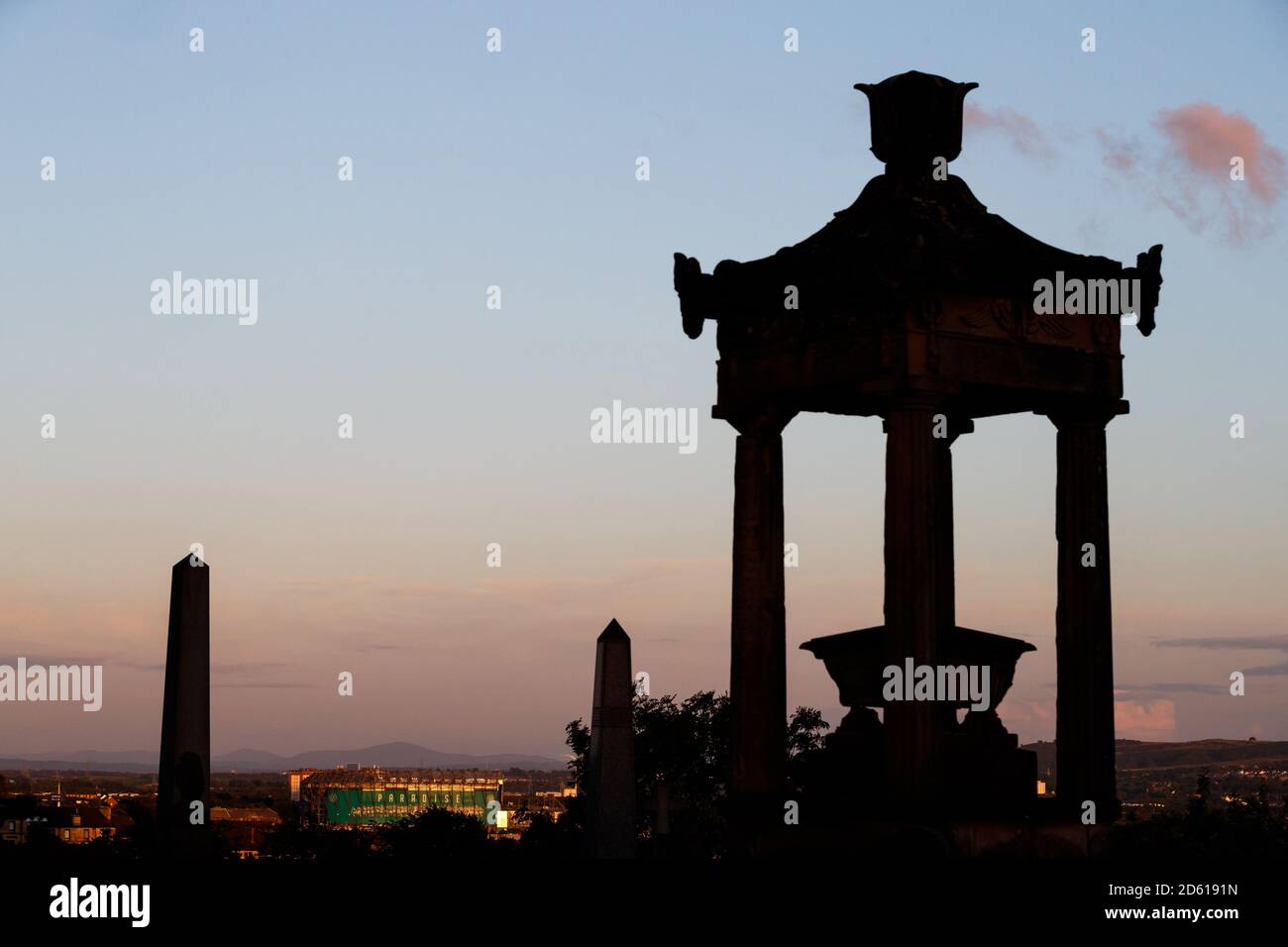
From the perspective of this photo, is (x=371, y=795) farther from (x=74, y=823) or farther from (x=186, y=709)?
(x=186, y=709)

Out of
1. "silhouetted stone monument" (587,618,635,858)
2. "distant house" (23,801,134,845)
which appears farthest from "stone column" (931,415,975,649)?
"distant house" (23,801,134,845)

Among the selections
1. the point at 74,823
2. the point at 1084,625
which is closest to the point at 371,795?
the point at 74,823

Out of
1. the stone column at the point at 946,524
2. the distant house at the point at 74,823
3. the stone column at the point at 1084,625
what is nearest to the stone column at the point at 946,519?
the stone column at the point at 946,524

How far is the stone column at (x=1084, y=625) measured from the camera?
27.6 metres

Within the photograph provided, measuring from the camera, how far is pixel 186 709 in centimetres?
2542

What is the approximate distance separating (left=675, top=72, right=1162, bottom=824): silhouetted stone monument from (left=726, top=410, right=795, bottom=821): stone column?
0.07 feet

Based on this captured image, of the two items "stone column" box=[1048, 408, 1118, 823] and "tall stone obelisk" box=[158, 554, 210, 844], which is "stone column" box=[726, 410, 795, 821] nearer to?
"stone column" box=[1048, 408, 1118, 823]

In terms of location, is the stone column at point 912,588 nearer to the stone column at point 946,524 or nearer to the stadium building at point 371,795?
the stone column at point 946,524

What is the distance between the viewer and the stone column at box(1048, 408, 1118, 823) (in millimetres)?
27562

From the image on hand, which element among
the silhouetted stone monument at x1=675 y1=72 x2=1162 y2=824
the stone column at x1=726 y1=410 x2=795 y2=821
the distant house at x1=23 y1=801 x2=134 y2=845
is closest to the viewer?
the silhouetted stone monument at x1=675 y1=72 x2=1162 y2=824

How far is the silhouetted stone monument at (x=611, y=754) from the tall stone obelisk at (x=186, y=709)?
4.96m

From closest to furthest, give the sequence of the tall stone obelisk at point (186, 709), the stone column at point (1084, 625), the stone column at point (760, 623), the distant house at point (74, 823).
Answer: the tall stone obelisk at point (186, 709)
the stone column at point (1084, 625)
the stone column at point (760, 623)
the distant house at point (74, 823)
